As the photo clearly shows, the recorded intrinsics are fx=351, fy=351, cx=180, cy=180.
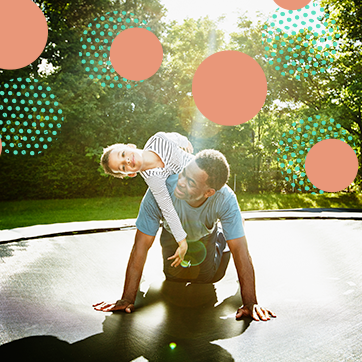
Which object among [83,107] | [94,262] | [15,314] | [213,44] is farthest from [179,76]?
[15,314]

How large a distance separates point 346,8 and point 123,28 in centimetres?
553

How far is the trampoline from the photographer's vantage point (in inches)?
56.9

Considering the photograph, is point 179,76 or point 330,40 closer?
point 330,40

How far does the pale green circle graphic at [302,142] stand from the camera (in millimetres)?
7906

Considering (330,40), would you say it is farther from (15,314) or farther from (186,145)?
(15,314)

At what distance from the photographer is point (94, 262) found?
9.62ft

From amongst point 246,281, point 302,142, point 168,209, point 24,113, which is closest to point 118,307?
point 168,209

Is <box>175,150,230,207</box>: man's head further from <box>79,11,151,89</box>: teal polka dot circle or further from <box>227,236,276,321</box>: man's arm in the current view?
<box>79,11,151,89</box>: teal polka dot circle

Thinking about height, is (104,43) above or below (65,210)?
above

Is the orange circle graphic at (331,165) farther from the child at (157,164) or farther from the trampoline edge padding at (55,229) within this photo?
the child at (157,164)

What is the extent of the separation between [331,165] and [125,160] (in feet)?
18.9

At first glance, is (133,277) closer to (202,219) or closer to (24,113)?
(202,219)

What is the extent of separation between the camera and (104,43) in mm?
9438

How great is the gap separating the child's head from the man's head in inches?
12.1
